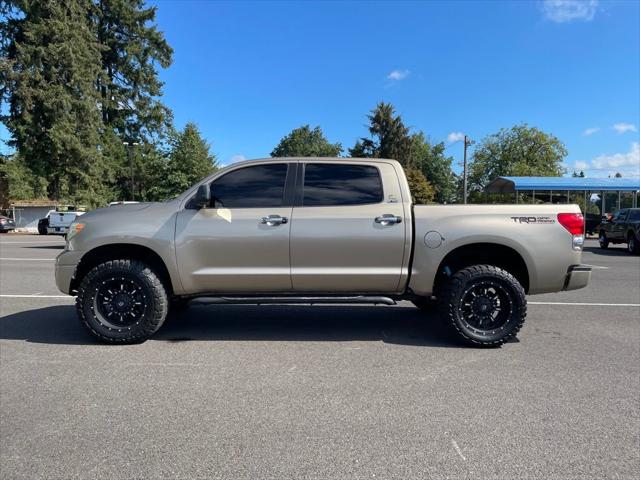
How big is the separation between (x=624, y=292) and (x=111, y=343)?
28.2 feet

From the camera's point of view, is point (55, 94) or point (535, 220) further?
point (55, 94)

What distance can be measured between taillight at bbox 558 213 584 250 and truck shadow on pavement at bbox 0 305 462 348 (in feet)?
5.52

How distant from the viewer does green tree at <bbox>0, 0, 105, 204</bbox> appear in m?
36.4

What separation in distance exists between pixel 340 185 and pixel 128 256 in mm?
2472

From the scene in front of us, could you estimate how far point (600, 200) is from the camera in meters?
31.5

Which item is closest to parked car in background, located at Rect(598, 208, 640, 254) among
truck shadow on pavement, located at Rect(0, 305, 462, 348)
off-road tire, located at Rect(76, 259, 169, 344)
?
truck shadow on pavement, located at Rect(0, 305, 462, 348)

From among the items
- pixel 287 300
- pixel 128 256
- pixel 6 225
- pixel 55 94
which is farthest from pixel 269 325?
pixel 55 94

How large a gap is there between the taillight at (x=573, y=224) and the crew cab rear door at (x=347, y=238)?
65.8 inches

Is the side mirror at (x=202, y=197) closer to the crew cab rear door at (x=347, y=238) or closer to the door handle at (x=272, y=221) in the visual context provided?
the door handle at (x=272, y=221)

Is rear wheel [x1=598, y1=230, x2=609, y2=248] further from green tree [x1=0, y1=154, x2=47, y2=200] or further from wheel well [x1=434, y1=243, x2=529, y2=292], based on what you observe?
green tree [x1=0, y1=154, x2=47, y2=200]

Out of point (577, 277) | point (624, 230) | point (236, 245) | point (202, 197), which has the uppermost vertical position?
point (202, 197)

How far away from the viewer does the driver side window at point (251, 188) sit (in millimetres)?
5164

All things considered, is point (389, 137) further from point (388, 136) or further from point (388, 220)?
point (388, 220)

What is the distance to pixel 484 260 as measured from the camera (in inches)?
210
